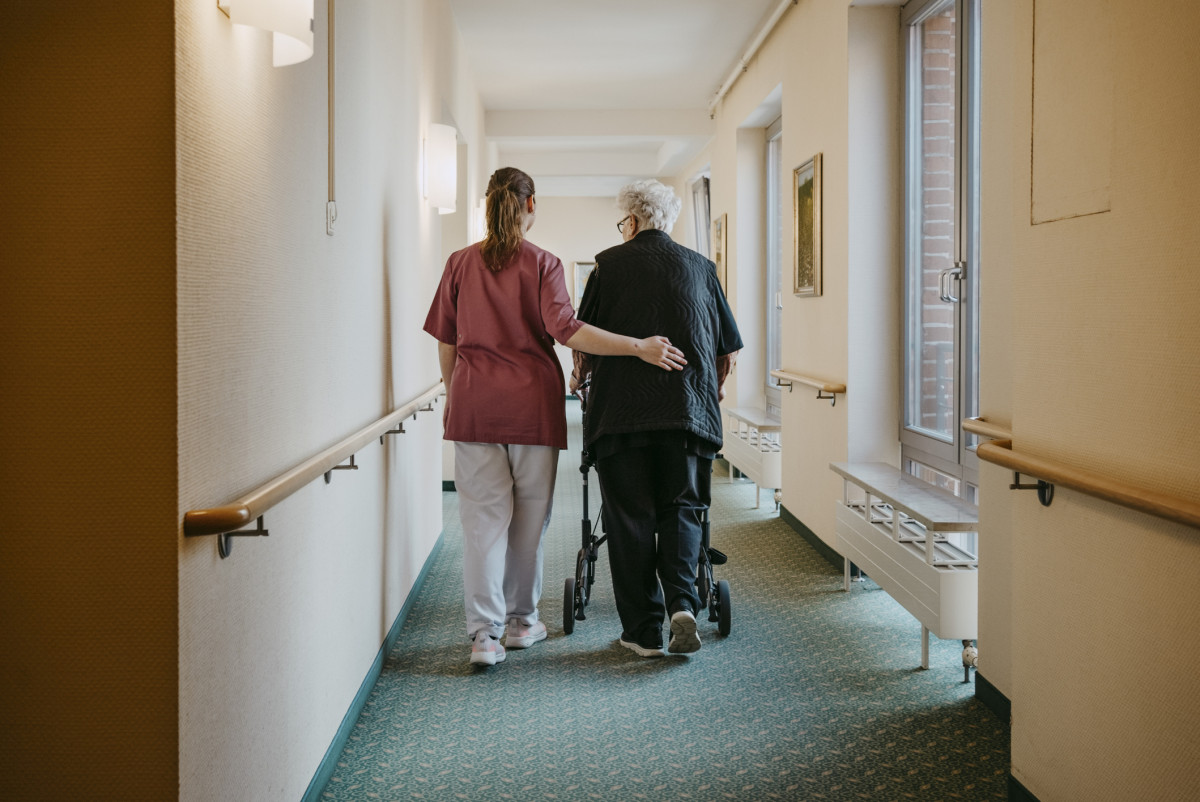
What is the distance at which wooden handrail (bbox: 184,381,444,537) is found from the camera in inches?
63.7

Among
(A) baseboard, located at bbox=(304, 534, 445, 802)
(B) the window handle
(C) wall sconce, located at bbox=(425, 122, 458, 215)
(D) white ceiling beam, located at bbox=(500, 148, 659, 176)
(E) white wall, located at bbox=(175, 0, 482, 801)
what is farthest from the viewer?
(D) white ceiling beam, located at bbox=(500, 148, 659, 176)

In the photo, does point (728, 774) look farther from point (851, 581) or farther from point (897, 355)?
point (897, 355)

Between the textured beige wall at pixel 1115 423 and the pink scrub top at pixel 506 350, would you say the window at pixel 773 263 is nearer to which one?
the pink scrub top at pixel 506 350

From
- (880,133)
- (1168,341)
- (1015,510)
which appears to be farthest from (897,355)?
(1168,341)

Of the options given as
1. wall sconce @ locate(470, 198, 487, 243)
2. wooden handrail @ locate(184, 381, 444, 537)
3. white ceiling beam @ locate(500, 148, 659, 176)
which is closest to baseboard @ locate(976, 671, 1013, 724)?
wooden handrail @ locate(184, 381, 444, 537)

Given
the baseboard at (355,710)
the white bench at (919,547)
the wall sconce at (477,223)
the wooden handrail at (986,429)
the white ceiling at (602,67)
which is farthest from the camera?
the wall sconce at (477,223)

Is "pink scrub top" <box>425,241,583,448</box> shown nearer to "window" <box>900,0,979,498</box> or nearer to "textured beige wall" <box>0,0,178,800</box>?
"window" <box>900,0,979,498</box>

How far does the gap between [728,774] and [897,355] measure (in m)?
2.74

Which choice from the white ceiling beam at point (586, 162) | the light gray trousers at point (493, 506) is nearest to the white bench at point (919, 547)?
the light gray trousers at point (493, 506)

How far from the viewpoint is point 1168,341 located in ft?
6.00

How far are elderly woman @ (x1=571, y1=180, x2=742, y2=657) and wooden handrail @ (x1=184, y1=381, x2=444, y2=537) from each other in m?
0.93

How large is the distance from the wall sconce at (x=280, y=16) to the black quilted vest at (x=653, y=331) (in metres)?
1.83

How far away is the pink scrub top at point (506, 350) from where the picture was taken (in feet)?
11.8

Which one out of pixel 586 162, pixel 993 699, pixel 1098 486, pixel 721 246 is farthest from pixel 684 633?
pixel 586 162
